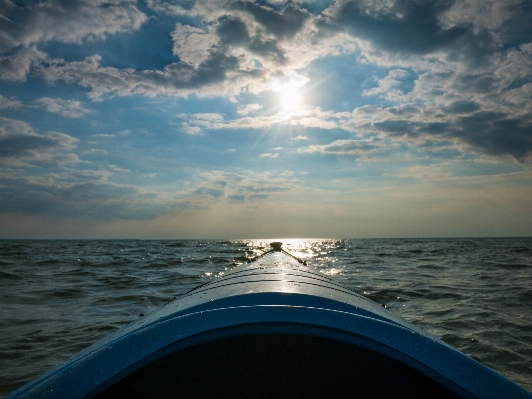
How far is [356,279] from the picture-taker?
11531 mm

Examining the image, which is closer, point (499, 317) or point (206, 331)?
point (206, 331)

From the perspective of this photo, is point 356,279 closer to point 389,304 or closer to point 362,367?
point 389,304

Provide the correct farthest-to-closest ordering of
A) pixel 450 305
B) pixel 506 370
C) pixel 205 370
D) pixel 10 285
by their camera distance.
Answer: pixel 10 285, pixel 450 305, pixel 506 370, pixel 205 370

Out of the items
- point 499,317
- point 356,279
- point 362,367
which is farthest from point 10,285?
point 499,317

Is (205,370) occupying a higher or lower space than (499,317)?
higher

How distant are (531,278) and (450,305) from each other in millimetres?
5709

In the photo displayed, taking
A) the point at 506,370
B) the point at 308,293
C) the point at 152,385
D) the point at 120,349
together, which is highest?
the point at 308,293

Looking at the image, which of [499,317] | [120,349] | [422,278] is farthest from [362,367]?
[422,278]

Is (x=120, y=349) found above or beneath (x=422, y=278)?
above

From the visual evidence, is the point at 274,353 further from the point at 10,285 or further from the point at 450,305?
the point at 10,285

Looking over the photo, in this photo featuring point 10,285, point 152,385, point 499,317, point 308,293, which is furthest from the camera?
point 10,285

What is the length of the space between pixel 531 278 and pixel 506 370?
8.54 m

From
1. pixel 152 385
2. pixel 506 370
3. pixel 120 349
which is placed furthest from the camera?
pixel 506 370

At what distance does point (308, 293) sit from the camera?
5.86ft
